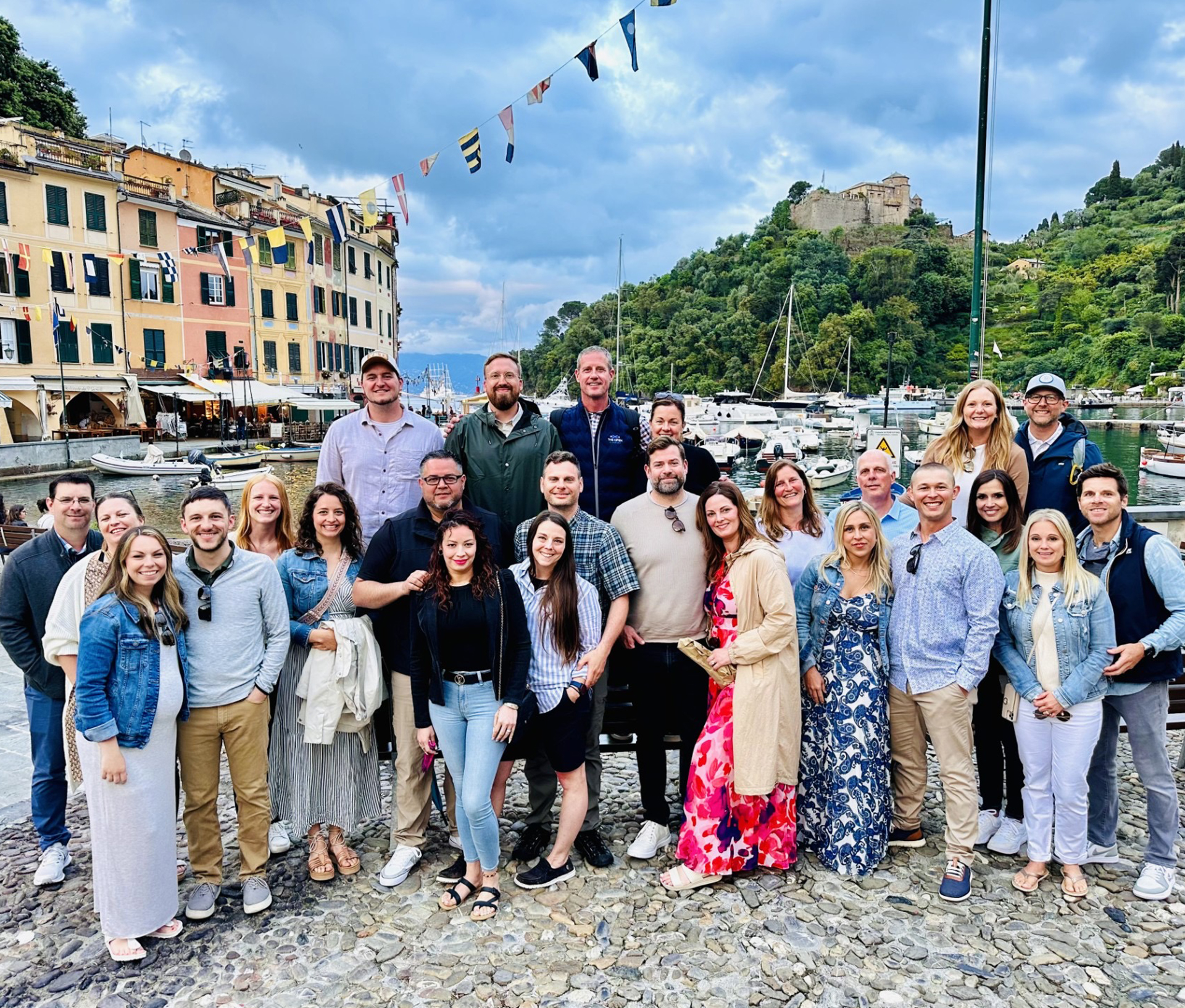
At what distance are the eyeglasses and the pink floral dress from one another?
2.53 meters

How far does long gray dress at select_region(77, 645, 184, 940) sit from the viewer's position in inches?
129

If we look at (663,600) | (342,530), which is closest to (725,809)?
(663,600)

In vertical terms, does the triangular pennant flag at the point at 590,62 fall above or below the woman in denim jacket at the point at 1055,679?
above

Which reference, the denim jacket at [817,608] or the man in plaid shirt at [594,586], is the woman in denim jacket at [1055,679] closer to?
the denim jacket at [817,608]

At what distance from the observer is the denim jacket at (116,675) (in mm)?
3176

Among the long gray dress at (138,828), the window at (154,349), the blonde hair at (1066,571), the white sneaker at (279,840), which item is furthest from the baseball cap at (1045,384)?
the window at (154,349)

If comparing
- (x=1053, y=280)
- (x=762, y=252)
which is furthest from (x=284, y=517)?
(x=1053, y=280)

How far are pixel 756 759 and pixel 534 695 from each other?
3.64 ft

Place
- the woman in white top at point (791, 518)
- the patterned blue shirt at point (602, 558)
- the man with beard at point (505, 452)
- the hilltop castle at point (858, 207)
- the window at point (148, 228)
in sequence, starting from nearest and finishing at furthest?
1. the patterned blue shirt at point (602, 558)
2. the woman in white top at point (791, 518)
3. the man with beard at point (505, 452)
4. the window at point (148, 228)
5. the hilltop castle at point (858, 207)

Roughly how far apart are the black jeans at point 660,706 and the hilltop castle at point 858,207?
4255 inches

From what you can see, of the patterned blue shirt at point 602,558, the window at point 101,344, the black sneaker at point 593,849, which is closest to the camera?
the patterned blue shirt at point 602,558

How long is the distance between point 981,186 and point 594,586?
878cm

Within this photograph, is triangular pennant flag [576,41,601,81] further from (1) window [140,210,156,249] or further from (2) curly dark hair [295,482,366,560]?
(1) window [140,210,156,249]

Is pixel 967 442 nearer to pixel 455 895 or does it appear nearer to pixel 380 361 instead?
pixel 380 361
